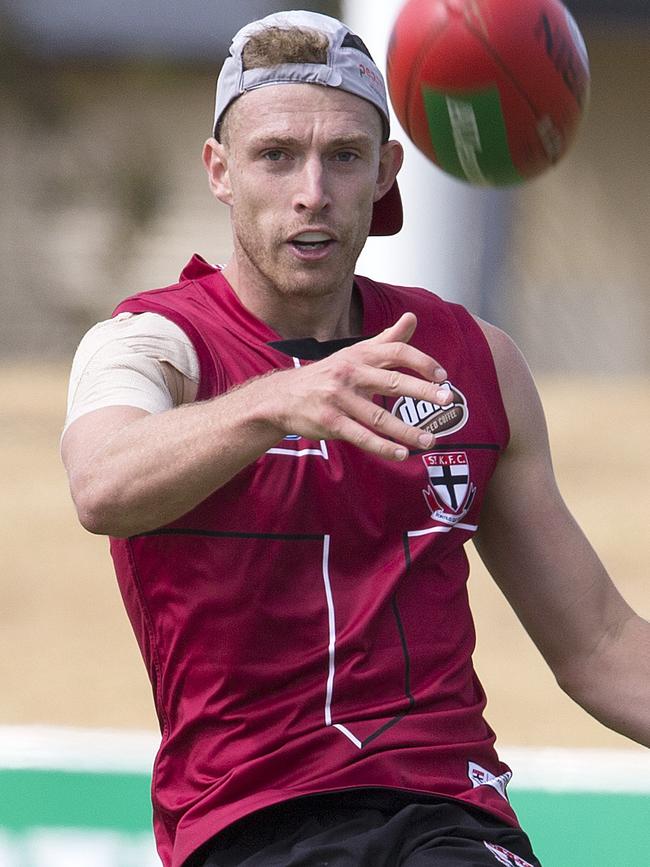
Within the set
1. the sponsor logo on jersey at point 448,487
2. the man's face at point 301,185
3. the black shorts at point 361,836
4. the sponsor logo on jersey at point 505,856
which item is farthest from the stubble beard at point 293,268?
the sponsor logo on jersey at point 505,856

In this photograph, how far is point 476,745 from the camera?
2.86 metres

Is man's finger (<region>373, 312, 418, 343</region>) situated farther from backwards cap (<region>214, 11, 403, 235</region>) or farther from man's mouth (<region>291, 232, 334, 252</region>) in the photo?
backwards cap (<region>214, 11, 403, 235</region>)

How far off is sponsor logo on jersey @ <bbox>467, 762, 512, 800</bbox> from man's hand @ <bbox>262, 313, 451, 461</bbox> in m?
0.88

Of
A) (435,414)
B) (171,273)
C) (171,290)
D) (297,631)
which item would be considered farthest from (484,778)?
(171,273)

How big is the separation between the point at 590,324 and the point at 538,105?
1616 centimetres

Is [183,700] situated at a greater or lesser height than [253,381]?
lesser

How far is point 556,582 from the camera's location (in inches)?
126

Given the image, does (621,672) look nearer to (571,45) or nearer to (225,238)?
(571,45)

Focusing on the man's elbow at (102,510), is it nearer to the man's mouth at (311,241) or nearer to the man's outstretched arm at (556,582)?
the man's mouth at (311,241)

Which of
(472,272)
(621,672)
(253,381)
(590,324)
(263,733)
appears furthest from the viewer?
(590,324)

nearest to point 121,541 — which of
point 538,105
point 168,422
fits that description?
point 168,422

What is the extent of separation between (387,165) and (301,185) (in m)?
0.35

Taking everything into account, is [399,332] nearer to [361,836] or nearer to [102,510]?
[102,510]

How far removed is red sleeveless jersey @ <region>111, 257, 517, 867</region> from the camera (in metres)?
2.73
